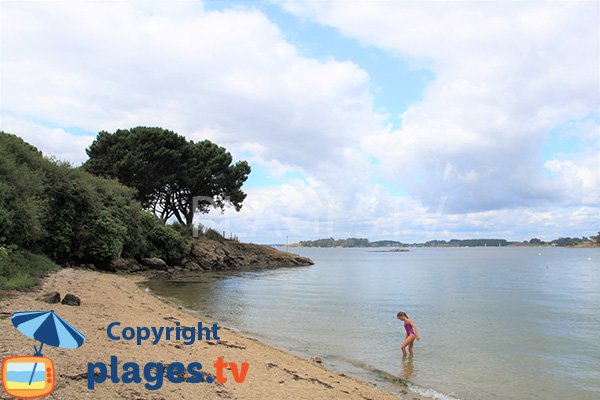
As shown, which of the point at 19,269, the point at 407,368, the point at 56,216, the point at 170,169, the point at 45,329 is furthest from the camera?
the point at 170,169

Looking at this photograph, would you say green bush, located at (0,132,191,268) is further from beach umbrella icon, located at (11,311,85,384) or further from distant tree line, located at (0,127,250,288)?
beach umbrella icon, located at (11,311,85,384)

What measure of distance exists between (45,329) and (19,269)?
1395 cm

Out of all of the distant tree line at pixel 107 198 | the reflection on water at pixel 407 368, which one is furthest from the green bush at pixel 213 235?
the reflection on water at pixel 407 368

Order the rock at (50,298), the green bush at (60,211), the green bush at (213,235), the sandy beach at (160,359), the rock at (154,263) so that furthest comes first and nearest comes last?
the green bush at (213,235) → the rock at (154,263) → the green bush at (60,211) → the rock at (50,298) → the sandy beach at (160,359)

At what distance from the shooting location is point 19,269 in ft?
53.7

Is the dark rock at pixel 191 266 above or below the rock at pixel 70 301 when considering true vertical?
below

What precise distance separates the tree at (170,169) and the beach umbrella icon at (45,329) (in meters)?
44.2

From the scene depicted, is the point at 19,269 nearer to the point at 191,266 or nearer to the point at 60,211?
the point at 60,211

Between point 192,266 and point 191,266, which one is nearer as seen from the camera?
point 191,266

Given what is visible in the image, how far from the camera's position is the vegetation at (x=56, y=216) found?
18438 mm

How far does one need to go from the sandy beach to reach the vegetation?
12.2ft

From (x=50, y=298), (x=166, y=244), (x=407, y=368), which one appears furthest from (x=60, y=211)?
(x=407, y=368)

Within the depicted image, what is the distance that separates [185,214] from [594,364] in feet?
160

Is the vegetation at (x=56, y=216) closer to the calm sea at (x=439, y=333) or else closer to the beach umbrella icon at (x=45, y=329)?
the calm sea at (x=439, y=333)
